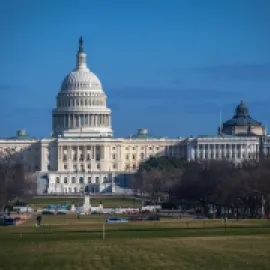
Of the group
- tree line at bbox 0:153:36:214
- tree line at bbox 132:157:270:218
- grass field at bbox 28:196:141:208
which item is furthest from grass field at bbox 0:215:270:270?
grass field at bbox 28:196:141:208

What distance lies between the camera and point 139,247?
2221 inches

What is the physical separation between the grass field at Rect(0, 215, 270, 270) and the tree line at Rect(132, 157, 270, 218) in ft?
59.2

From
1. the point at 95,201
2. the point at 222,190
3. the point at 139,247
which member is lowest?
the point at 139,247

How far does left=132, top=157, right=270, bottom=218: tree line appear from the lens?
96.4 metres

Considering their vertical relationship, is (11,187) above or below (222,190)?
above

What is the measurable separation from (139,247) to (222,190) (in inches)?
1781

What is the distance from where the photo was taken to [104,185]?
648 ft

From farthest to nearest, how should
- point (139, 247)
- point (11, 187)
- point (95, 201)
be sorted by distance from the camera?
point (95, 201)
point (11, 187)
point (139, 247)

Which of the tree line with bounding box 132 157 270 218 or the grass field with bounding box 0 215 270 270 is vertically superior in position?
the tree line with bounding box 132 157 270 218

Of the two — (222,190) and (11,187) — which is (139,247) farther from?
(11,187)

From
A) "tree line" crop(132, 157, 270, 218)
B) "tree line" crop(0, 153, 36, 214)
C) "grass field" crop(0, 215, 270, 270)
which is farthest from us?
"tree line" crop(0, 153, 36, 214)

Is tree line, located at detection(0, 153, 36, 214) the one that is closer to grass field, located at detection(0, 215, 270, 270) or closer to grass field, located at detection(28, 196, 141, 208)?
grass field, located at detection(28, 196, 141, 208)

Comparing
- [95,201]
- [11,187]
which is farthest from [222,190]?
[95,201]

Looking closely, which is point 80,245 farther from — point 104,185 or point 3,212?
point 104,185
